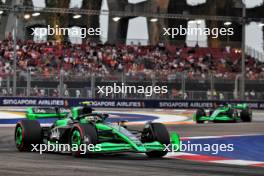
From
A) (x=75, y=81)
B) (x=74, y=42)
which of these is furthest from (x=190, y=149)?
(x=74, y=42)

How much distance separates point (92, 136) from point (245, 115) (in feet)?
56.7

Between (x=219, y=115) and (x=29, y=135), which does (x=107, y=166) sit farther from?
(x=219, y=115)

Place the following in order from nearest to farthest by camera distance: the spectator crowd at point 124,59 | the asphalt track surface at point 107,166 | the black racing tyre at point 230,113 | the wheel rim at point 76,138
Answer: the asphalt track surface at point 107,166 → the wheel rim at point 76,138 → the black racing tyre at point 230,113 → the spectator crowd at point 124,59

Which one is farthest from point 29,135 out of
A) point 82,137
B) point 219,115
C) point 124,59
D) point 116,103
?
point 124,59

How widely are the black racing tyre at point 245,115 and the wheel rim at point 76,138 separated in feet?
55.3

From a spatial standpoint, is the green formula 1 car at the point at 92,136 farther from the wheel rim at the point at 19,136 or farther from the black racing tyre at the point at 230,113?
the black racing tyre at the point at 230,113

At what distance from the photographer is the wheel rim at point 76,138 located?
38.7ft

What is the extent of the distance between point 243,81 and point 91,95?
8.58 meters

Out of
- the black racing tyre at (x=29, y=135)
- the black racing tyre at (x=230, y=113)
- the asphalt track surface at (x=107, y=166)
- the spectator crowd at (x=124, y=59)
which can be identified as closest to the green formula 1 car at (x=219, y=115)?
the black racing tyre at (x=230, y=113)

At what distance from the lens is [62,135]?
12.7 metres

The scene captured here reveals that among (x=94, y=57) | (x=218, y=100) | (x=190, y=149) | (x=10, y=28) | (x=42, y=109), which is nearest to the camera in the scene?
(x=190, y=149)

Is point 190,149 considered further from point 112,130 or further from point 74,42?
point 74,42

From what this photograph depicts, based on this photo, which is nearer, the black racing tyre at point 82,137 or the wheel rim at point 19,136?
the black racing tyre at point 82,137

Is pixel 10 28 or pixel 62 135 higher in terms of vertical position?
pixel 10 28
